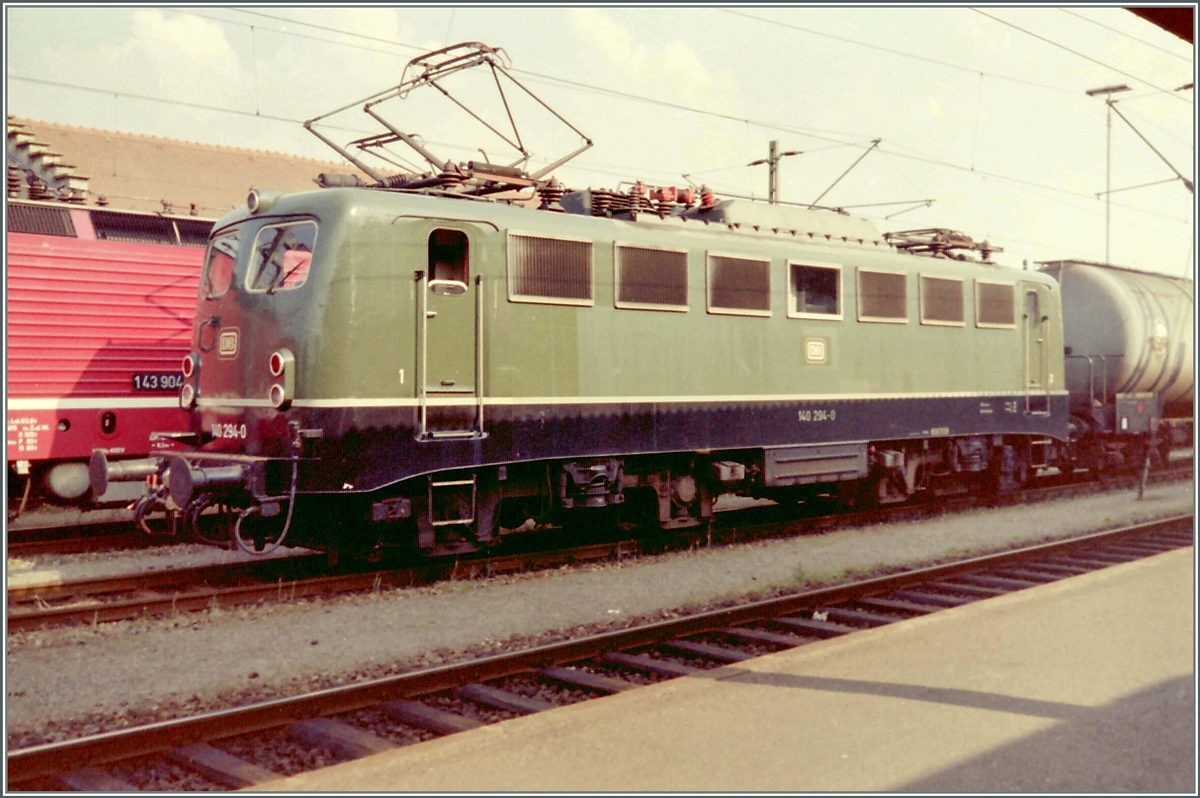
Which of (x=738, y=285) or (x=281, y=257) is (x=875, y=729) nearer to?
(x=281, y=257)

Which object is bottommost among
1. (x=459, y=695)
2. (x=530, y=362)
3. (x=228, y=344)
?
(x=459, y=695)

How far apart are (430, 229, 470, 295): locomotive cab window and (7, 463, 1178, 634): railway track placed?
114 inches

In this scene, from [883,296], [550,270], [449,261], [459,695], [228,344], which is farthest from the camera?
[883,296]

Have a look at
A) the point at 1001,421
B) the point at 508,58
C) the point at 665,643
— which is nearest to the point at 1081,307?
the point at 1001,421

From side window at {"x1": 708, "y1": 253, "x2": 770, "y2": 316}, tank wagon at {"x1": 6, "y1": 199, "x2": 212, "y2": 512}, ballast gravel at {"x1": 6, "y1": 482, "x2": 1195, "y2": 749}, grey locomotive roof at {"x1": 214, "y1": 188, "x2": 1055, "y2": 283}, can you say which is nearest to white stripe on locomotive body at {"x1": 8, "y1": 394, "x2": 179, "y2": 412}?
tank wagon at {"x1": 6, "y1": 199, "x2": 212, "y2": 512}

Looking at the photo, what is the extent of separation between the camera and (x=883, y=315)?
14.5 metres

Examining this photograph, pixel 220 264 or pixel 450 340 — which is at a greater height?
pixel 220 264

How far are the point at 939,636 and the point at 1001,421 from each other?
9896 millimetres

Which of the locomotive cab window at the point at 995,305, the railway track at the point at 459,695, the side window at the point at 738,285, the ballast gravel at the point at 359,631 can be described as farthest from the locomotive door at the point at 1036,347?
the railway track at the point at 459,695

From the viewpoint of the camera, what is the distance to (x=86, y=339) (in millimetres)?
13625

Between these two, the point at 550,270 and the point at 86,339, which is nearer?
the point at 550,270

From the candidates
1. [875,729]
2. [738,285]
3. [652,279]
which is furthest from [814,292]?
[875,729]

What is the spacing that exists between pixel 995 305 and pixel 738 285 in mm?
5961

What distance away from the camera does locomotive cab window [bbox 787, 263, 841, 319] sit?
1338 centimetres
